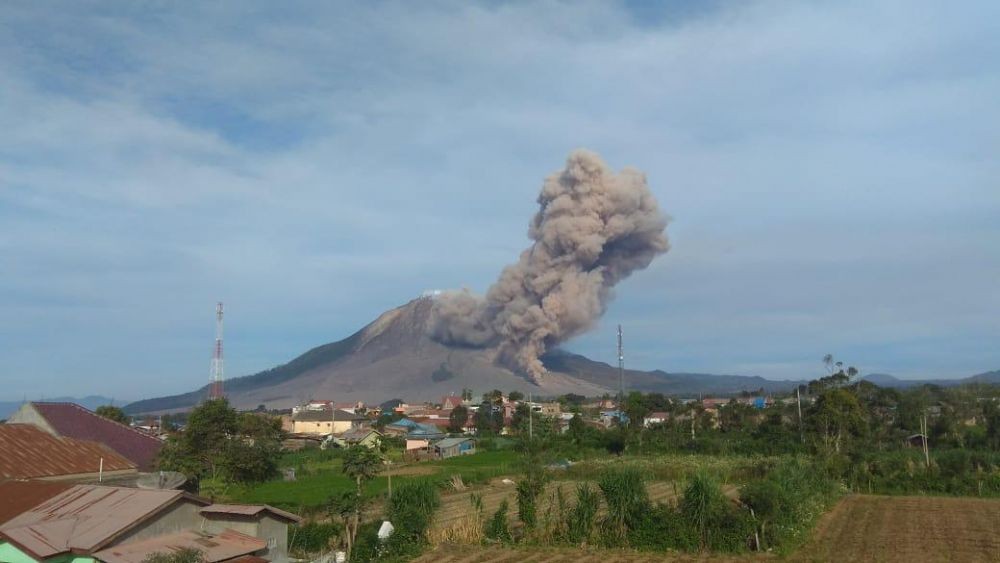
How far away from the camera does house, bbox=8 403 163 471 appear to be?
26031mm

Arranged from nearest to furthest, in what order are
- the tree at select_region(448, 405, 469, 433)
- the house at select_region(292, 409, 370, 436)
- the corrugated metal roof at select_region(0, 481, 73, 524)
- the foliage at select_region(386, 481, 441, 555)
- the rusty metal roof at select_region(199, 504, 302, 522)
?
the rusty metal roof at select_region(199, 504, 302, 522) < the corrugated metal roof at select_region(0, 481, 73, 524) < the foliage at select_region(386, 481, 441, 555) < the tree at select_region(448, 405, 469, 433) < the house at select_region(292, 409, 370, 436)

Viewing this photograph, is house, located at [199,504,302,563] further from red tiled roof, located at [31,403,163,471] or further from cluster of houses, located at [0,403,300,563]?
red tiled roof, located at [31,403,163,471]

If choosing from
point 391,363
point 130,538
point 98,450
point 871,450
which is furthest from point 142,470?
point 391,363

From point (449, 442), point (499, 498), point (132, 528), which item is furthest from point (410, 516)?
point (449, 442)

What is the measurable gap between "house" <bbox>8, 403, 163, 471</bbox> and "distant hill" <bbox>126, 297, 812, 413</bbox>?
75645 millimetres

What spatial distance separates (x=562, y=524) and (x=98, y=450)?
13.8 metres

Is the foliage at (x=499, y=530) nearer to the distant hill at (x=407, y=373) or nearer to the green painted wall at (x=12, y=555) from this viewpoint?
the green painted wall at (x=12, y=555)

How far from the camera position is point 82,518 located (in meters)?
13.9

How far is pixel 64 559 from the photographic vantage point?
12562mm

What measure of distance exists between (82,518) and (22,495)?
3.38 m

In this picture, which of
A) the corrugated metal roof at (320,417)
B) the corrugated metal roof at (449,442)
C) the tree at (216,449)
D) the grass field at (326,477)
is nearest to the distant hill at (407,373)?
the corrugated metal roof at (320,417)

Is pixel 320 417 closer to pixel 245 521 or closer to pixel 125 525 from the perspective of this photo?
→ pixel 245 521

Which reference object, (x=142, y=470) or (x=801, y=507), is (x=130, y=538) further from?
(x=801, y=507)

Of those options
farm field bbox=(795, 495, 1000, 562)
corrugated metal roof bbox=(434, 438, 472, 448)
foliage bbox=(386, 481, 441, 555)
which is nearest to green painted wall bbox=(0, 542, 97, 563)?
foliage bbox=(386, 481, 441, 555)
